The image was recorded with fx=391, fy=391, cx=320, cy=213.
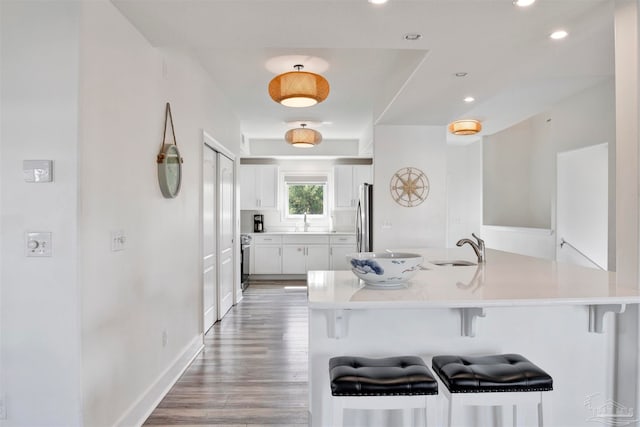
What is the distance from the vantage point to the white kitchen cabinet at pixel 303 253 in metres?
7.20

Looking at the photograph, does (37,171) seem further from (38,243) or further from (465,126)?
(465,126)

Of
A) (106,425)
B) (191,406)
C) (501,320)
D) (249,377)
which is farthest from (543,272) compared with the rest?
(106,425)

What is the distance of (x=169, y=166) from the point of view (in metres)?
2.78

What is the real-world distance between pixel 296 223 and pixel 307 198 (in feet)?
1.80

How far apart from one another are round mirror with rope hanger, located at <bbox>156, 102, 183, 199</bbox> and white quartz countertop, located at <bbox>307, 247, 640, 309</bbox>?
1.29 metres

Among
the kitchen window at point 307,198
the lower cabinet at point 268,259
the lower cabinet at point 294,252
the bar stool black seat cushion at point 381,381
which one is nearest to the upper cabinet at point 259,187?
the kitchen window at point 307,198

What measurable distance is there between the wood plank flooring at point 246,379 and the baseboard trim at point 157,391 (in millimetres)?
46

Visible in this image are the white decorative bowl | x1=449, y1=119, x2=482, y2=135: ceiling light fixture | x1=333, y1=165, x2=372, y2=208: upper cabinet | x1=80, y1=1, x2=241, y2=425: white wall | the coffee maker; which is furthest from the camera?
the coffee maker

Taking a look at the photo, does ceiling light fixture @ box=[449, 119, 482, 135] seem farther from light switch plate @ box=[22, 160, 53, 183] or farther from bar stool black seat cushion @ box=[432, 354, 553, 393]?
light switch plate @ box=[22, 160, 53, 183]

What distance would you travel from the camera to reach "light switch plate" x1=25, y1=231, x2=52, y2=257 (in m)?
1.76

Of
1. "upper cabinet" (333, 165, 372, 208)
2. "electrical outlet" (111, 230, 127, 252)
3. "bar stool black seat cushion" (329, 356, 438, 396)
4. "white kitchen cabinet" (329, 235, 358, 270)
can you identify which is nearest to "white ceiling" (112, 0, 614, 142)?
"electrical outlet" (111, 230, 127, 252)

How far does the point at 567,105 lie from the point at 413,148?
71.6 inches

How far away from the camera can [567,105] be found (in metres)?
4.59

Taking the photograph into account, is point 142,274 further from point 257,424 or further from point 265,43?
point 265,43
